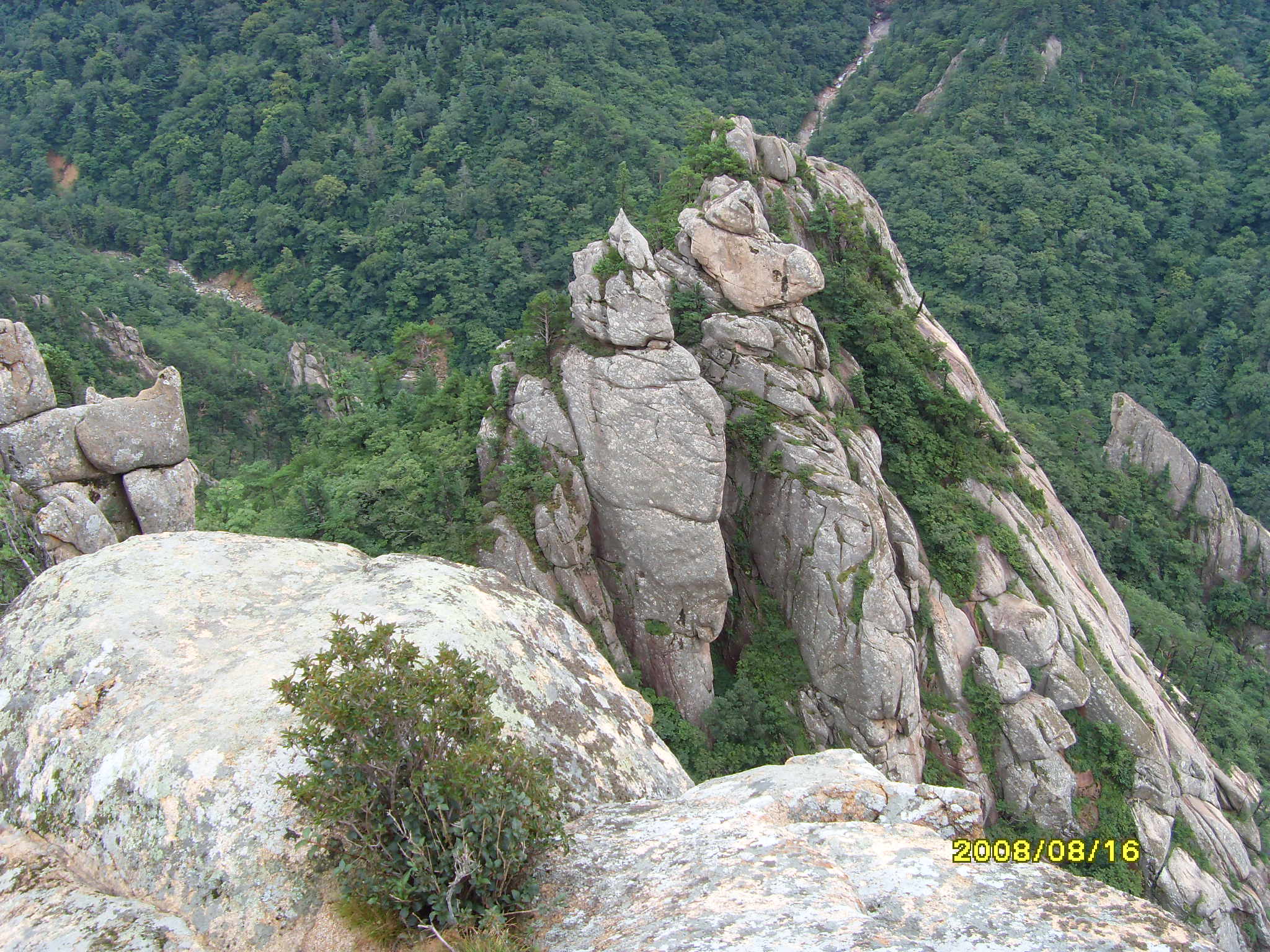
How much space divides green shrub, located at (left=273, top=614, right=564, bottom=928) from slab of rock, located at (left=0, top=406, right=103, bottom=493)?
478 inches

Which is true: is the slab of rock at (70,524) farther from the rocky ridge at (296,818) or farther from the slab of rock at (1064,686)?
the slab of rock at (1064,686)

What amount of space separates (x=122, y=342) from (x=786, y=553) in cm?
4741

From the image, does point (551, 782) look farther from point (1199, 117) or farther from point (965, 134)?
point (1199, 117)

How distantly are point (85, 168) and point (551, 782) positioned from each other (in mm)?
90803

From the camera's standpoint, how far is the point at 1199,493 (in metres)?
45.0

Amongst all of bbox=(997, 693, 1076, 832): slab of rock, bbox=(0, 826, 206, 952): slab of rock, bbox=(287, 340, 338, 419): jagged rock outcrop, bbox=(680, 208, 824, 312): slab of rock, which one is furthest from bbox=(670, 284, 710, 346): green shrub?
bbox=(287, 340, 338, 419): jagged rock outcrop

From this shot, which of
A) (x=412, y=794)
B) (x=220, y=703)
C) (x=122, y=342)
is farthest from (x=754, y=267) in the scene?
(x=122, y=342)

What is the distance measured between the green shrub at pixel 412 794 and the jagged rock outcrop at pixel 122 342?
50710 mm

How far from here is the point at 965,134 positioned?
6869 centimetres

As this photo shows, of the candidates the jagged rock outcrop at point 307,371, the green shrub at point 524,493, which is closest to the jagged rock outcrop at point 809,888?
the green shrub at point 524,493

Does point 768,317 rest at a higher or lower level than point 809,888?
higher

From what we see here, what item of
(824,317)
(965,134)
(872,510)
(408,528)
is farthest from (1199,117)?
(408,528)

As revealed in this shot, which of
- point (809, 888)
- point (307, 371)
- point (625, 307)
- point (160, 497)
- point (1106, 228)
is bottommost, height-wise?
point (307, 371)

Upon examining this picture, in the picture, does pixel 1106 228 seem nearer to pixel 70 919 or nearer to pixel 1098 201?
pixel 1098 201
